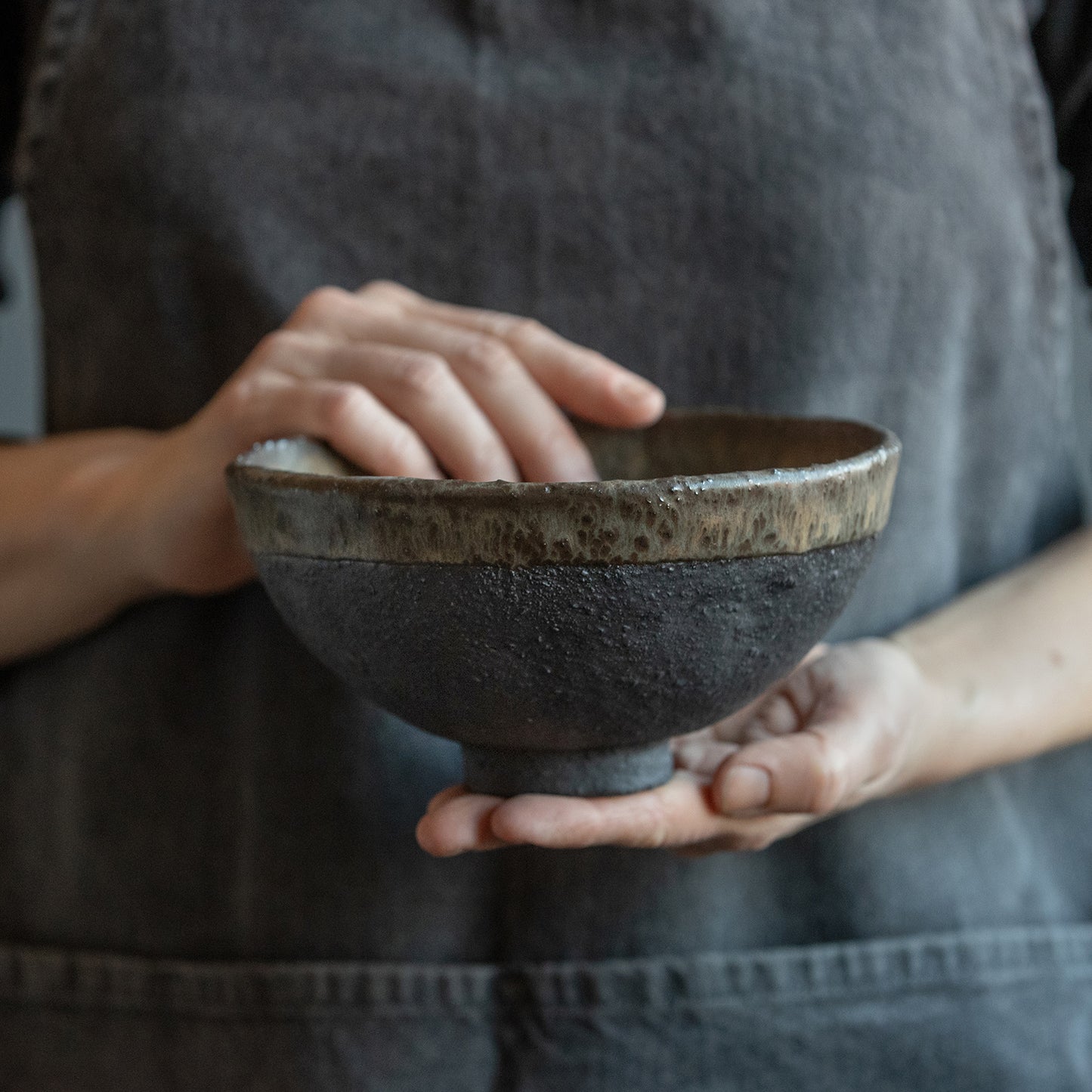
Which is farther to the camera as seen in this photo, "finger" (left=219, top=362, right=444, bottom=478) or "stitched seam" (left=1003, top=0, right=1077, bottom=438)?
"stitched seam" (left=1003, top=0, right=1077, bottom=438)

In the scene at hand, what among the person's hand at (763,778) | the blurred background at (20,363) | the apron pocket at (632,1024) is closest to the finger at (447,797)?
the person's hand at (763,778)

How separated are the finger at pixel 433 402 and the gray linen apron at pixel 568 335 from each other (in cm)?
17

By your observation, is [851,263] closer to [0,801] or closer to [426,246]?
[426,246]

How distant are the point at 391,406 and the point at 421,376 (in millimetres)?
23

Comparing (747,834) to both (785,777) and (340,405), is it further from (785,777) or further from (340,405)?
(340,405)

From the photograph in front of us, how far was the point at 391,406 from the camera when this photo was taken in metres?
A: 0.58

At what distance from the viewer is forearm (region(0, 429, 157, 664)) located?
70 centimetres

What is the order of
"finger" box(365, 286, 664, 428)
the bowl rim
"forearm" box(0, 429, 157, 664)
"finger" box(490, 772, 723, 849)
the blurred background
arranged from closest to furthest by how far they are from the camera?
the bowl rim → "finger" box(490, 772, 723, 849) → "finger" box(365, 286, 664, 428) → "forearm" box(0, 429, 157, 664) → the blurred background

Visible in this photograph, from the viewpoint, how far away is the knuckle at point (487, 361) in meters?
0.59

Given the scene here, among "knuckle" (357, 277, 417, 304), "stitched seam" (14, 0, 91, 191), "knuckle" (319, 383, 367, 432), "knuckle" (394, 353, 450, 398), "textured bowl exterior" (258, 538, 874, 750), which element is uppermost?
"stitched seam" (14, 0, 91, 191)

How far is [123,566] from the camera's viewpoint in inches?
27.6

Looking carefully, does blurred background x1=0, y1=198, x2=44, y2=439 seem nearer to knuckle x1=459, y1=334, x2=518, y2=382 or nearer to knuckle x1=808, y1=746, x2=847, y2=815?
knuckle x1=459, y1=334, x2=518, y2=382

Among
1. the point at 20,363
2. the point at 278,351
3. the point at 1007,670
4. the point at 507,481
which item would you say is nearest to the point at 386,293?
the point at 278,351

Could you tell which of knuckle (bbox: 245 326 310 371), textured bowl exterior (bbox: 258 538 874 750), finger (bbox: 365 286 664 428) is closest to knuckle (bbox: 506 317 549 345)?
finger (bbox: 365 286 664 428)
